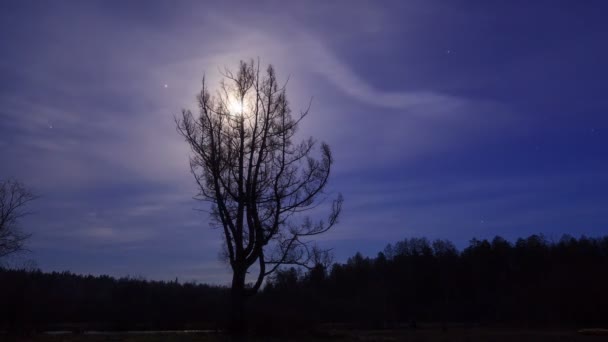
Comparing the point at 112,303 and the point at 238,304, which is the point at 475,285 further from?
the point at 238,304

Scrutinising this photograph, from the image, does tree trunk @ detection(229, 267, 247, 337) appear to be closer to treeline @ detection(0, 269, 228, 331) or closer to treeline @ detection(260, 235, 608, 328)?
treeline @ detection(0, 269, 228, 331)

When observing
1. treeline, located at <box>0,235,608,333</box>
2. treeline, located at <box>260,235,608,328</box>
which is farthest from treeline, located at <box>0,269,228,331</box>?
treeline, located at <box>260,235,608,328</box>

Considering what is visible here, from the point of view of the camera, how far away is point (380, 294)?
93750 millimetres

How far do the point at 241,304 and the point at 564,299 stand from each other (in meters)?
56.8

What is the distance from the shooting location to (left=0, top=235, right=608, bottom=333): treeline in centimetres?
4178

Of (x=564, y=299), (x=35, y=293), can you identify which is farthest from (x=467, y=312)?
(x=35, y=293)

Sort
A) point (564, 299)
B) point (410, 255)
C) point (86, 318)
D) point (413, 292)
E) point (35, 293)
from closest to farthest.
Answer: point (35, 293) → point (86, 318) → point (564, 299) → point (413, 292) → point (410, 255)

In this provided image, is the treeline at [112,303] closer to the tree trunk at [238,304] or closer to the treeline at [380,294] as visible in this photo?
the treeline at [380,294]

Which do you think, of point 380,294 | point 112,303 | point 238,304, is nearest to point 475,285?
point 380,294

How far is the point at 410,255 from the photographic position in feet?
357

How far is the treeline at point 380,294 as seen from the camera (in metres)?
41.8

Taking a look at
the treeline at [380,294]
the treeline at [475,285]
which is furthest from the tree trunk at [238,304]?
the treeline at [475,285]

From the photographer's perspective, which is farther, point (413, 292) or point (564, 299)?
point (413, 292)

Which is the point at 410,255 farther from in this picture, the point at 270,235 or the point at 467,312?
the point at 270,235
